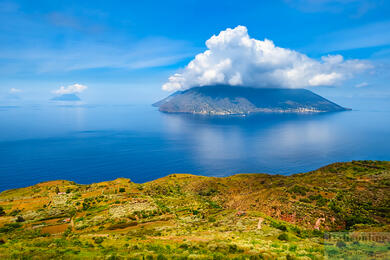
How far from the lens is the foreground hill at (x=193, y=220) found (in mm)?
23469

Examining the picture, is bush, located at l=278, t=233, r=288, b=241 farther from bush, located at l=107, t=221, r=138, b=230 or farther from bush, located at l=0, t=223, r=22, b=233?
bush, located at l=0, t=223, r=22, b=233

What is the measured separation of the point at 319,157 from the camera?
162500 millimetres

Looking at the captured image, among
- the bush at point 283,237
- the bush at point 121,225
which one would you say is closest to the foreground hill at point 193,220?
the bush at point 283,237

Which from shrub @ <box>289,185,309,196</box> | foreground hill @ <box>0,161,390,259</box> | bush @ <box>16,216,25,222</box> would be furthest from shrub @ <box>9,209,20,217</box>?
shrub @ <box>289,185,309,196</box>

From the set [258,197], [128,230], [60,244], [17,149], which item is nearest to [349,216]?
[258,197]

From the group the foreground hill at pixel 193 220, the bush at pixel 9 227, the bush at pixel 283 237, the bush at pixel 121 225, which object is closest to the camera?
the foreground hill at pixel 193 220

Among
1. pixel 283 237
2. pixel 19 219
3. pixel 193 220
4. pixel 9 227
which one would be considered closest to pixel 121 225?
pixel 193 220

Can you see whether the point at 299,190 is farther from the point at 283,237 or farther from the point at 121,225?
the point at 121,225

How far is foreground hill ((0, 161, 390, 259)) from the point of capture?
23.5m

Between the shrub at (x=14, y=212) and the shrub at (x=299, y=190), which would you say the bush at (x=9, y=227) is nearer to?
the shrub at (x=14, y=212)

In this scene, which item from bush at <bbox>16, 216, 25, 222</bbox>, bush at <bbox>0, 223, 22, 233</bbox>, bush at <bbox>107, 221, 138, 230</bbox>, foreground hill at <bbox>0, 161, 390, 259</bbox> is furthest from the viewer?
bush at <bbox>16, 216, 25, 222</bbox>

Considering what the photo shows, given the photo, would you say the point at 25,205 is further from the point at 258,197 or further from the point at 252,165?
the point at 252,165

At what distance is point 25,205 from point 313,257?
65.1m

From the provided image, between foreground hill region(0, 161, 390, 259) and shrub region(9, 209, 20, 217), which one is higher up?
foreground hill region(0, 161, 390, 259)
